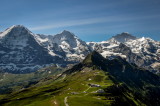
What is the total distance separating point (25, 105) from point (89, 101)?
191ft

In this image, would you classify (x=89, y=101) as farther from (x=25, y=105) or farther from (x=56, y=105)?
(x=25, y=105)

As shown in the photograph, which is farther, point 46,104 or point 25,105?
point 25,105

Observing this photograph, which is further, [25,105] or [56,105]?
[25,105]

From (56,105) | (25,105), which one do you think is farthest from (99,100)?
(25,105)

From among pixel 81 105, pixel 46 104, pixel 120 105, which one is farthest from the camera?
pixel 120 105

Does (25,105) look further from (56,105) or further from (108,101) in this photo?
(108,101)

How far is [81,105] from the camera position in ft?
545

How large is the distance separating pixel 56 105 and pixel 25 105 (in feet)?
139

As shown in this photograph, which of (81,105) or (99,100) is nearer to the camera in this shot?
(81,105)

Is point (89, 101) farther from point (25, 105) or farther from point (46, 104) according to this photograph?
point (25, 105)

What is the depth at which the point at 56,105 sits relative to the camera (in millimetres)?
169500

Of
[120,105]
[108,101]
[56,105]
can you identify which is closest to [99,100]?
[108,101]

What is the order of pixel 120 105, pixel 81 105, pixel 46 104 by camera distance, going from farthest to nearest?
1. pixel 120 105
2. pixel 46 104
3. pixel 81 105

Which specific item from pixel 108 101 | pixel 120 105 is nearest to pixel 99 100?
pixel 108 101
